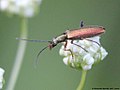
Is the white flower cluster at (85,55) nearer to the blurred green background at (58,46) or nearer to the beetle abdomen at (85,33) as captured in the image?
the beetle abdomen at (85,33)

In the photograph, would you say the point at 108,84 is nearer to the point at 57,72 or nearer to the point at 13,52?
the point at 57,72

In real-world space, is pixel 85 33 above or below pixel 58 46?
below

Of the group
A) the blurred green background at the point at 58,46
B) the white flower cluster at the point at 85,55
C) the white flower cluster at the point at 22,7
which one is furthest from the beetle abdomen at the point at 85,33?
the blurred green background at the point at 58,46

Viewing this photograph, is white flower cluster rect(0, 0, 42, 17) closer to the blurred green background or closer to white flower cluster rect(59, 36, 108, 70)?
white flower cluster rect(59, 36, 108, 70)

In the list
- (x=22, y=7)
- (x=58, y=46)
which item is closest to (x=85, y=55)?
(x=22, y=7)

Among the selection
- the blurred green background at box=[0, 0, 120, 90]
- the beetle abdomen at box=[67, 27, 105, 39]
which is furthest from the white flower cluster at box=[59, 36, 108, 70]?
the blurred green background at box=[0, 0, 120, 90]

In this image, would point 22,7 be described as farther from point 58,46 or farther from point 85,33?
point 58,46

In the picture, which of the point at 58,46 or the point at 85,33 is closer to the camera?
the point at 85,33
